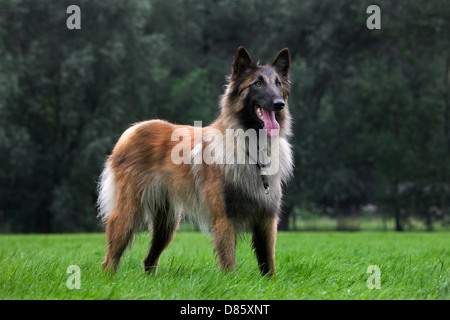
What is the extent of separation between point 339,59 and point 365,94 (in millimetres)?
2386

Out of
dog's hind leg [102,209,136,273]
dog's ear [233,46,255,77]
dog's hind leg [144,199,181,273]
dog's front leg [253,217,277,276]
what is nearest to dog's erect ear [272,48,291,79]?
dog's ear [233,46,255,77]

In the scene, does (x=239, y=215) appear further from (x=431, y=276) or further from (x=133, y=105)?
(x=133, y=105)

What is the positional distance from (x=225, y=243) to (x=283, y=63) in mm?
2169

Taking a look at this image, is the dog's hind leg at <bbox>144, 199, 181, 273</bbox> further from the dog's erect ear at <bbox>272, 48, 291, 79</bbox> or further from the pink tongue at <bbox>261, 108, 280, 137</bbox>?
the dog's erect ear at <bbox>272, 48, 291, 79</bbox>

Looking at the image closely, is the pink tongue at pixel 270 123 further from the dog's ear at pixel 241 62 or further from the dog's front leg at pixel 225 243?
the dog's front leg at pixel 225 243

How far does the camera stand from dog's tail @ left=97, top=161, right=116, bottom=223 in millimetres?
6719

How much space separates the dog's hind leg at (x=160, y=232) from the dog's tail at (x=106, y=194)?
1.91ft

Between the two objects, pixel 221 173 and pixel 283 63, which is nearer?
pixel 221 173

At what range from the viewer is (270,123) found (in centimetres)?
566

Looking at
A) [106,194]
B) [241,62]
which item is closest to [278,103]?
[241,62]

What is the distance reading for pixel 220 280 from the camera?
5.07m

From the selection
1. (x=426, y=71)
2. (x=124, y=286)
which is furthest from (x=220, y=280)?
(x=426, y=71)

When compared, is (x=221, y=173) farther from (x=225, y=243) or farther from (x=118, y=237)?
(x=118, y=237)

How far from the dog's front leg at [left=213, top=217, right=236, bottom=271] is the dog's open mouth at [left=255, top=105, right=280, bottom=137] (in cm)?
105
